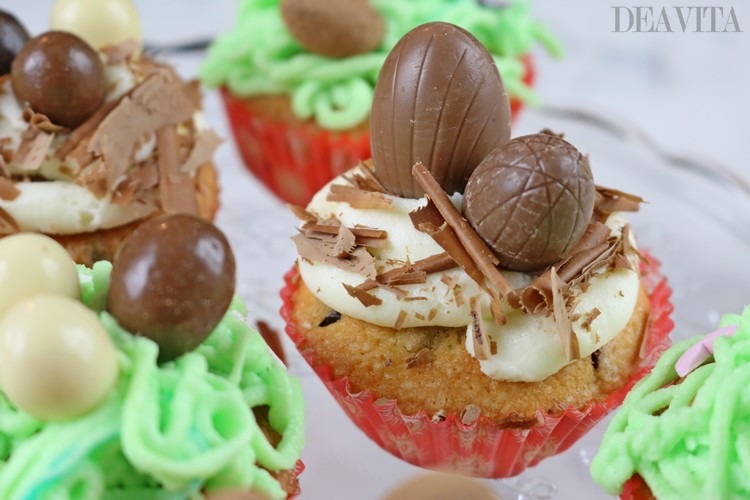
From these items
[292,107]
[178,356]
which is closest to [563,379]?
[178,356]

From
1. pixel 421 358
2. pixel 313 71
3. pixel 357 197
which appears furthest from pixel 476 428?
pixel 313 71

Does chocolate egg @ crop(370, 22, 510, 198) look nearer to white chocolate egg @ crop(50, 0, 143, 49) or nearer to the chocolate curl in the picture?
the chocolate curl

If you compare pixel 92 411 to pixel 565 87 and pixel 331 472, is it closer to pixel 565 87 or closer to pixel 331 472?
pixel 331 472

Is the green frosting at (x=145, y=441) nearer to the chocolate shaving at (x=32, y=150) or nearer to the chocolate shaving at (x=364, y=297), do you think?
the chocolate shaving at (x=364, y=297)

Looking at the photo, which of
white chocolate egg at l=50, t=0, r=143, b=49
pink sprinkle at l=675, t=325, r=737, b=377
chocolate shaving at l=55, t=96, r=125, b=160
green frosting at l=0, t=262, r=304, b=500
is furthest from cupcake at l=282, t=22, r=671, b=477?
white chocolate egg at l=50, t=0, r=143, b=49

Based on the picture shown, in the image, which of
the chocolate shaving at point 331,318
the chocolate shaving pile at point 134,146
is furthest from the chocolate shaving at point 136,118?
the chocolate shaving at point 331,318
